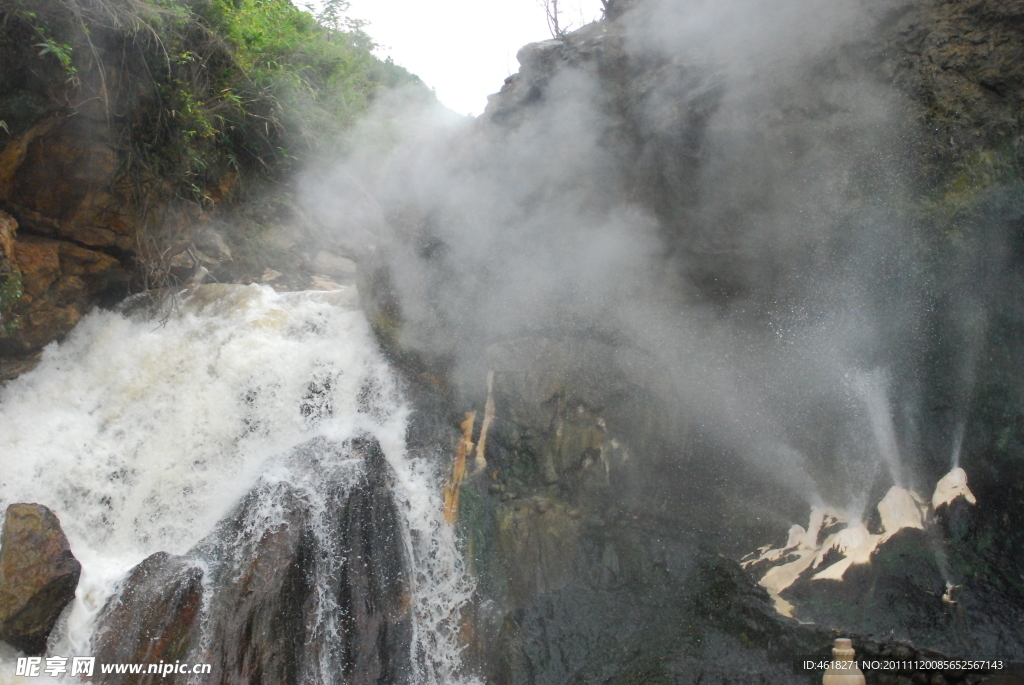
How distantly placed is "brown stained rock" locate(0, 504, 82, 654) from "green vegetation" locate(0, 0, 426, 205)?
8.54 ft

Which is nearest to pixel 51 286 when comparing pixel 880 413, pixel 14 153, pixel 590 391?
pixel 14 153

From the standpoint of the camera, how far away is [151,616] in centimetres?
359

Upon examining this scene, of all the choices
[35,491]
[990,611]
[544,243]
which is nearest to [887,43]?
[544,243]

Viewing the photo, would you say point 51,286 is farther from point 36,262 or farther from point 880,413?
point 880,413

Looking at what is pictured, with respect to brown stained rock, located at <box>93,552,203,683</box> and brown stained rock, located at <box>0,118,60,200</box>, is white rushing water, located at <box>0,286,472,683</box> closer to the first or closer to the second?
brown stained rock, located at <box>93,552,203,683</box>

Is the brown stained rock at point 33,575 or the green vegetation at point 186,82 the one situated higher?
the green vegetation at point 186,82

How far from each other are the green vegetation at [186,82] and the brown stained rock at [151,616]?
3.11 meters

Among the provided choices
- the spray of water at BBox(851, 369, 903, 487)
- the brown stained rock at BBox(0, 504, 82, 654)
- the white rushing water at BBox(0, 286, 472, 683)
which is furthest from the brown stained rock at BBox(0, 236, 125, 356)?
the spray of water at BBox(851, 369, 903, 487)

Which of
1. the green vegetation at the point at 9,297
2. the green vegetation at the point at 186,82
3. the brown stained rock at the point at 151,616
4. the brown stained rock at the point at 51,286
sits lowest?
the brown stained rock at the point at 151,616

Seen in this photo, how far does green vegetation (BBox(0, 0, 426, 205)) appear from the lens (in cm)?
448

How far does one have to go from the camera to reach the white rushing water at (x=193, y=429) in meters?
4.02

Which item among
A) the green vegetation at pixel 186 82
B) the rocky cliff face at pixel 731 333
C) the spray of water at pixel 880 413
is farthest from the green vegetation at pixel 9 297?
the spray of water at pixel 880 413

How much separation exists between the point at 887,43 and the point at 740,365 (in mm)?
2207

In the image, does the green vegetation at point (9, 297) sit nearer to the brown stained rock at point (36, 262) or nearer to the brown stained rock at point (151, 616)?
the brown stained rock at point (36, 262)
